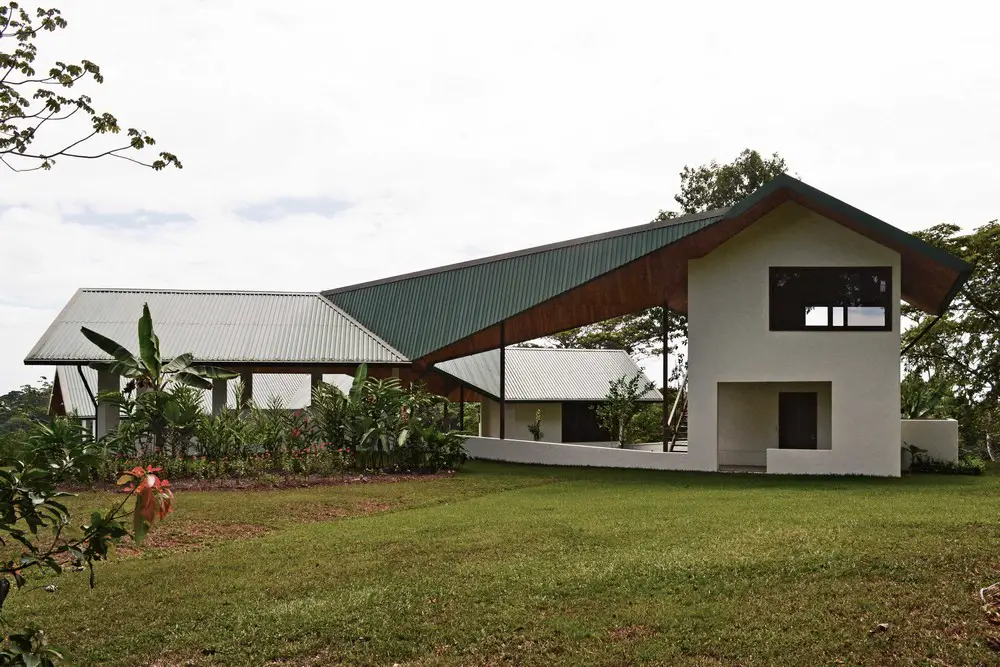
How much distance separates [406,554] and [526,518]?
9.01 ft

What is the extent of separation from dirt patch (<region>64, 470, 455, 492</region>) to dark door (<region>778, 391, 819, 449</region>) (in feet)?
29.5

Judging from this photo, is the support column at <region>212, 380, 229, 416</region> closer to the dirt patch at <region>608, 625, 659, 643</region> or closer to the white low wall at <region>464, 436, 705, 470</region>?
the white low wall at <region>464, 436, 705, 470</region>

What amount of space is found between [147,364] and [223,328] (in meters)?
5.46

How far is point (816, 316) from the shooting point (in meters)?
19.2

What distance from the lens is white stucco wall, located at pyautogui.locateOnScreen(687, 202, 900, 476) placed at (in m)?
18.6

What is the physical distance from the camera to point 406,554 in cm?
973

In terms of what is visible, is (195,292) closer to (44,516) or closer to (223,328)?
(223,328)

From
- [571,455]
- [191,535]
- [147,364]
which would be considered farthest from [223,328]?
[191,535]

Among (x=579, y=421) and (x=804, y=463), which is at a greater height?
(x=579, y=421)

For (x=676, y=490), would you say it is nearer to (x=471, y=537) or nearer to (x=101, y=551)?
(x=471, y=537)

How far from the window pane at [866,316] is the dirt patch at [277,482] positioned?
9.39 meters

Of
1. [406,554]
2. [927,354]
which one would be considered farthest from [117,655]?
[927,354]

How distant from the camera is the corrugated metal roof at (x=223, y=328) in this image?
2212 cm

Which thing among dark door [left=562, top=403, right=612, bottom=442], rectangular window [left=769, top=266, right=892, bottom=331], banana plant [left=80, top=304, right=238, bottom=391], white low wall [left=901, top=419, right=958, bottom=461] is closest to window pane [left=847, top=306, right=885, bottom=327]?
rectangular window [left=769, top=266, right=892, bottom=331]
